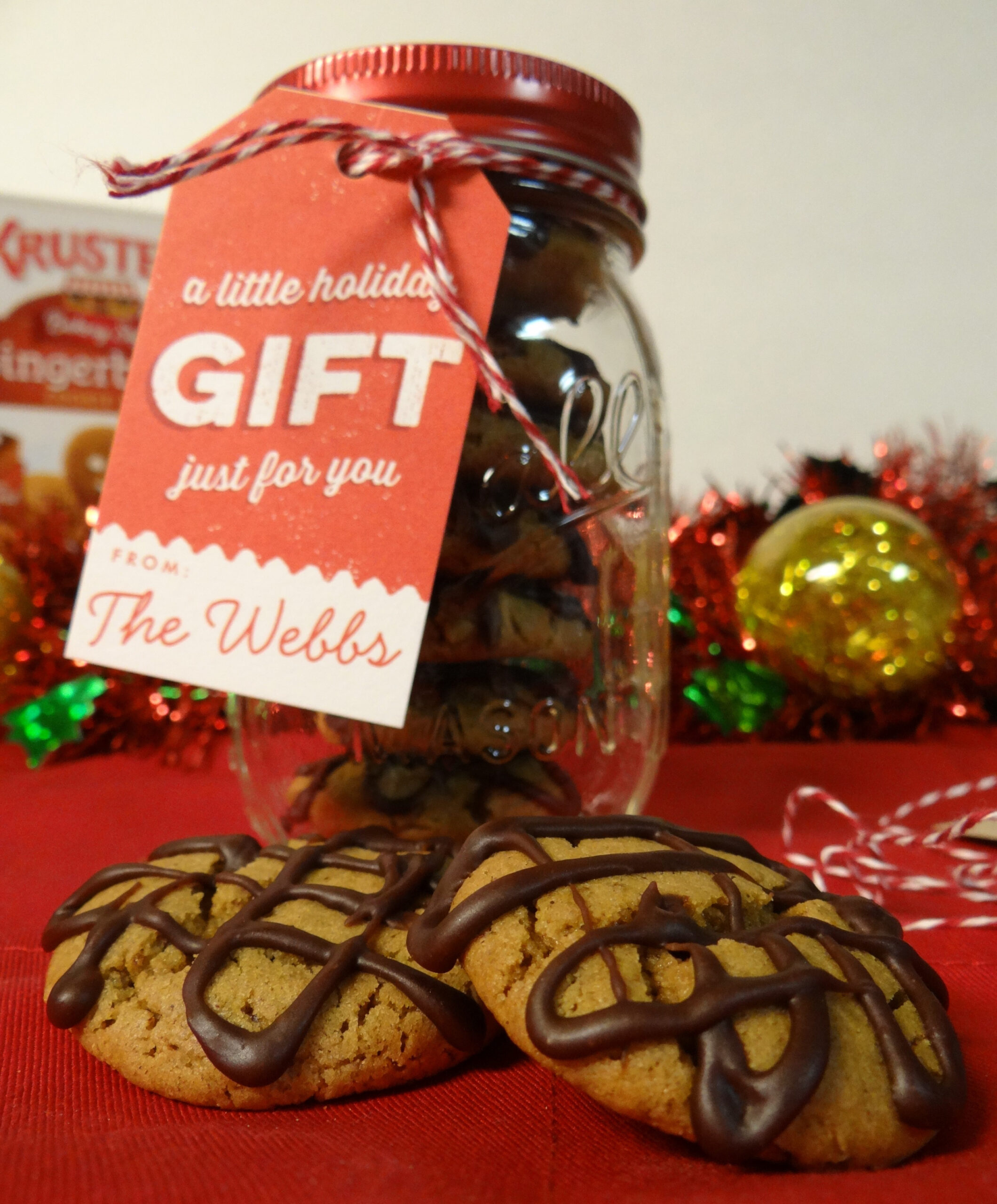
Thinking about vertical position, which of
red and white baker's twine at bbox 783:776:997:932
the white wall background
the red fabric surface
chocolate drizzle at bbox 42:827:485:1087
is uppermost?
the white wall background

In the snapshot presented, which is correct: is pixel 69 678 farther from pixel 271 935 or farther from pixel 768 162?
pixel 768 162

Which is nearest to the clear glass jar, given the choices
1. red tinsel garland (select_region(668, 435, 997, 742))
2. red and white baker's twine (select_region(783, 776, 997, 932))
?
red and white baker's twine (select_region(783, 776, 997, 932))

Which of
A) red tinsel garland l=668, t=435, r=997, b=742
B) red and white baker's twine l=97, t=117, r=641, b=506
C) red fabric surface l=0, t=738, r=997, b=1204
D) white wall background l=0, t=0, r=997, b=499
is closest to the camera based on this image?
red fabric surface l=0, t=738, r=997, b=1204

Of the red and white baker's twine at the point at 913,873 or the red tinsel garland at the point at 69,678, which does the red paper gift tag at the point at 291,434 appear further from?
the red tinsel garland at the point at 69,678

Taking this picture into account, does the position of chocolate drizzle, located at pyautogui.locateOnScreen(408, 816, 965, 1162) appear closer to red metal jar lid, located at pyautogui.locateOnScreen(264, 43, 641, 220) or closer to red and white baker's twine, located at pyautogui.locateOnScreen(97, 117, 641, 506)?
red and white baker's twine, located at pyautogui.locateOnScreen(97, 117, 641, 506)

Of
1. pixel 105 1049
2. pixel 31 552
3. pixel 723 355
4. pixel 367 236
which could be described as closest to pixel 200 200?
pixel 367 236
